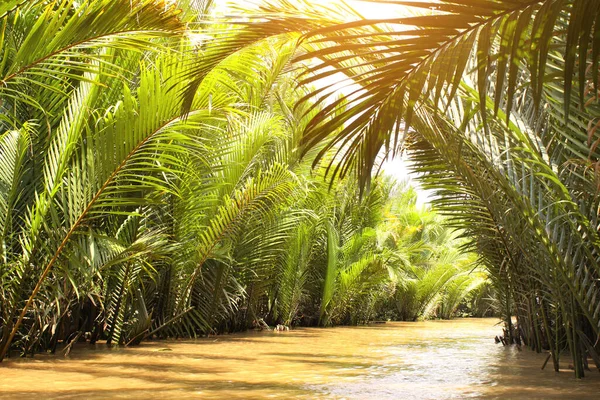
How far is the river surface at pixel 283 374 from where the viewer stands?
4.72 m

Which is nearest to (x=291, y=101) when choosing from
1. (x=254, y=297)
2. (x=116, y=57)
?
(x=254, y=297)

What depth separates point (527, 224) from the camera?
199 inches

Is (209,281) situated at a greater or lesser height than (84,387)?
greater

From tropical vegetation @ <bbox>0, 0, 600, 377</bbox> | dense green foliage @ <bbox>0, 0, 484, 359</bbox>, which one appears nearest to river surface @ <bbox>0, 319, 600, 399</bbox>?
tropical vegetation @ <bbox>0, 0, 600, 377</bbox>

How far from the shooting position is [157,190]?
22.3 feet

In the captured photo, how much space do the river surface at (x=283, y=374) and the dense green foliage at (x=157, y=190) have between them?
55 centimetres

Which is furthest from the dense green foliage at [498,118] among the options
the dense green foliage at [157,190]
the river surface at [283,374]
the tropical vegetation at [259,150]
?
the river surface at [283,374]

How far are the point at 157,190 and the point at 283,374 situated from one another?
2.25 m

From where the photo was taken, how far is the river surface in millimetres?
4723

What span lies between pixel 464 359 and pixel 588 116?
397 centimetres

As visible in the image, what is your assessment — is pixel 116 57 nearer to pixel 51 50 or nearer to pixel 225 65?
pixel 225 65

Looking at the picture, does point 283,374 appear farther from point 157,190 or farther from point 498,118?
point 498,118

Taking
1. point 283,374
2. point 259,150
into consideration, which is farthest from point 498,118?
point 259,150

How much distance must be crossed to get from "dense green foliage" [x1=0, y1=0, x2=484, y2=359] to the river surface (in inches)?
21.6
